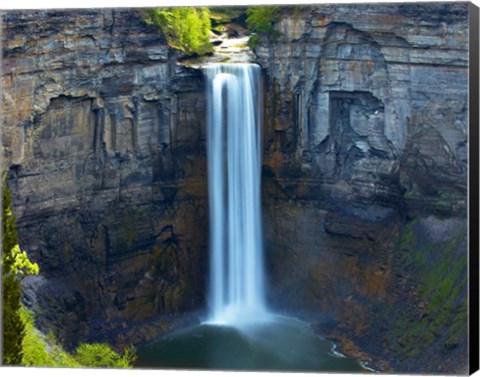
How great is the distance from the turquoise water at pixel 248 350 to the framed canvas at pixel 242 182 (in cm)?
11

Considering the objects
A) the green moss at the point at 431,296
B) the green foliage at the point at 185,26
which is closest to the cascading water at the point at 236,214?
the green foliage at the point at 185,26

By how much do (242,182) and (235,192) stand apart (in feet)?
1.42

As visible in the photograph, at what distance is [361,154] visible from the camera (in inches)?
1704

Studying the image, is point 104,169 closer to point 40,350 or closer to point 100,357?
point 100,357

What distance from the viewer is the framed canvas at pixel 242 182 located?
3850 cm

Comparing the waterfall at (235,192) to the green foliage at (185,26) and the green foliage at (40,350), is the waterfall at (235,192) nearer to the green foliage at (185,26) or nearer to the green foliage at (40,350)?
the green foliage at (185,26)

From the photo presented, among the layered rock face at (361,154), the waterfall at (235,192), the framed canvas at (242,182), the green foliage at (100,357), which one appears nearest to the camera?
the green foliage at (100,357)

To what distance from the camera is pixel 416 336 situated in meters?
38.1

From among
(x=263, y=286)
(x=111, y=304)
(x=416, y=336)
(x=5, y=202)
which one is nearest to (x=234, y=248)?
(x=263, y=286)

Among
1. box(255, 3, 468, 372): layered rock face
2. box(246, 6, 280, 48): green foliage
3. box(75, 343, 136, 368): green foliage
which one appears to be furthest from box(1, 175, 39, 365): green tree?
box(246, 6, 280, 48): green foliage

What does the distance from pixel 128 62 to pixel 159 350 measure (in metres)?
9.66

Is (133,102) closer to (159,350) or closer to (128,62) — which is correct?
(128,62)

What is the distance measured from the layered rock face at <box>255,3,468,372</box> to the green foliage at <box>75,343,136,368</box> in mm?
7914

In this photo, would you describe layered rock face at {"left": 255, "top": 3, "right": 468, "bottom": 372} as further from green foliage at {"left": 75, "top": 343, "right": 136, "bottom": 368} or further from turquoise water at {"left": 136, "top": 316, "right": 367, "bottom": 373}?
green foliage at {"left": 75, "top": 343, "right": 136, "bottom": 368}
